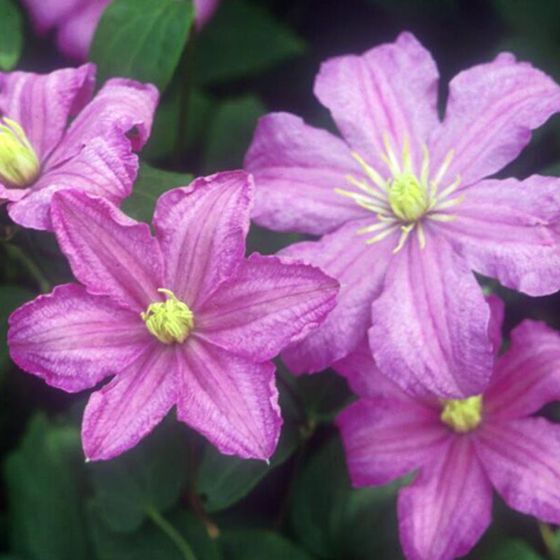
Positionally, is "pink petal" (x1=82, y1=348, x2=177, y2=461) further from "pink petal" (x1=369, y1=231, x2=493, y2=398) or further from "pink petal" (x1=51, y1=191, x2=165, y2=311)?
"pink petal" (x1=369, y1=231, x2=493, y2=398)

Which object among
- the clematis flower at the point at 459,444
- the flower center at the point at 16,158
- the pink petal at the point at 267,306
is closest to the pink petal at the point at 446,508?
the clematis flower at the point at 459,444

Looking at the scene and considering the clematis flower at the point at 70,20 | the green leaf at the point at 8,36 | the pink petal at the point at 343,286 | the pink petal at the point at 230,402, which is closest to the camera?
the pink petal at the point at 230,402

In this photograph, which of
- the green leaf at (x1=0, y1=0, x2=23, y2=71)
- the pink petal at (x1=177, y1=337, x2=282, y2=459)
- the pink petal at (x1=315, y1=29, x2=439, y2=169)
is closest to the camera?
the pink petal at (x1=177, y1=337, x2=282, y2=459)

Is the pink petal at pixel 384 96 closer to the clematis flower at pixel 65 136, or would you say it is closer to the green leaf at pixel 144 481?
the clematis flower at pixel 65 136

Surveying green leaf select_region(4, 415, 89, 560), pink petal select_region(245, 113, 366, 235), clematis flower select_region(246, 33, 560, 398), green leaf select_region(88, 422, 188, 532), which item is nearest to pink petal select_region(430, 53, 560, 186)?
clematis flower select_region(246, 33, 560, 398)

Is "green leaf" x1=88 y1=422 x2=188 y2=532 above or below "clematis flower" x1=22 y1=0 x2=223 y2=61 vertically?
below

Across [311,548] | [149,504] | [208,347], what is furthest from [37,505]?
[208,347]

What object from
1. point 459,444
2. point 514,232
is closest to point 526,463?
point 459,444
